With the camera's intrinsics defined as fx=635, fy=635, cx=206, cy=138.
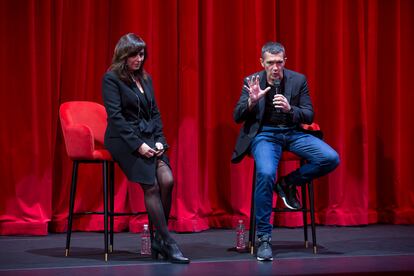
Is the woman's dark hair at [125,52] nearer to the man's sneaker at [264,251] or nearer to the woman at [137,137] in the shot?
the woman at [137,137]

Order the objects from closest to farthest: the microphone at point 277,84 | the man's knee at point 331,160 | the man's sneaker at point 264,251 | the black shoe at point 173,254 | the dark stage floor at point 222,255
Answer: the dark stage floor at point 222,255
the black shoe at point 173,254
the man's sneaker at point 264,251
the man's knee at point 331,160
the microphone at point 277,84

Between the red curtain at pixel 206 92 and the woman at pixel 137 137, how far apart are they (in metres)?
1.34

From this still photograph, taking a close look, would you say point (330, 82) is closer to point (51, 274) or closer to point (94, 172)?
point (94, 172)

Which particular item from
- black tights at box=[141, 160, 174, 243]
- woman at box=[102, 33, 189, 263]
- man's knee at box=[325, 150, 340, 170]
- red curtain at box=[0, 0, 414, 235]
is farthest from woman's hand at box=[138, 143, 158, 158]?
red curtain at box=[0, 0, 414, 235]

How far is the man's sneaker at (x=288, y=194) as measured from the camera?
13.2 feet

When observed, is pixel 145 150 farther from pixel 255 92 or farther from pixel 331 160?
pixel 331 160

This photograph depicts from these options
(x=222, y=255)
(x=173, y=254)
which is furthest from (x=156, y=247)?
(x=222, y=255)

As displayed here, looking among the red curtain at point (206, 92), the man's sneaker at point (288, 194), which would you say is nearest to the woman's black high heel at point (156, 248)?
the man's sneaker at point (288, 194)

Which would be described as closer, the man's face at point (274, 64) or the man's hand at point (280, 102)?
the man's hand at point (280, 102)

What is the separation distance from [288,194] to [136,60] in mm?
1278

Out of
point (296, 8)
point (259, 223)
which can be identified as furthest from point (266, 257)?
point (296, 8)

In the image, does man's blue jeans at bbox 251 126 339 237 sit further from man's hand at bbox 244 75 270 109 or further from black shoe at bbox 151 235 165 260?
black shoe at bbox 151 235 165 260

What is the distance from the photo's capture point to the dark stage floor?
10.8 ft

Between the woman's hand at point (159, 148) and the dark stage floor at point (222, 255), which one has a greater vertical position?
the woman's hand at point (159, 148)
